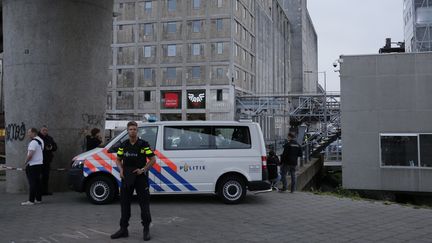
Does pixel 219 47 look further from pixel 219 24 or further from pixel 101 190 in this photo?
pixel 101 190

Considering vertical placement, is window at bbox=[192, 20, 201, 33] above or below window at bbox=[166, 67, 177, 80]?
above

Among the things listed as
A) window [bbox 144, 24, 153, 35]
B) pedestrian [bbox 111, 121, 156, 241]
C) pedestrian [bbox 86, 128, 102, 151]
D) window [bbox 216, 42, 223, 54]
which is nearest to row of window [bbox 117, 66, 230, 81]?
window [bbox 216, 42, 223, 54]

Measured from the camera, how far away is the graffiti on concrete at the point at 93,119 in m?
12.3

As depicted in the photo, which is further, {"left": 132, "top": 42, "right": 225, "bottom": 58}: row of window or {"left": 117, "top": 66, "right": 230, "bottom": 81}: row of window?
{"left": 132, "top": 42, "right": 225, "bottom": 58}: row of window

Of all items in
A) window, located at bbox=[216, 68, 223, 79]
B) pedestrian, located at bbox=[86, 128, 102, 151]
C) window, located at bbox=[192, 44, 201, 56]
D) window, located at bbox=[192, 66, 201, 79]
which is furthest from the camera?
window, located at bbox=[192, 44, 201, 56]

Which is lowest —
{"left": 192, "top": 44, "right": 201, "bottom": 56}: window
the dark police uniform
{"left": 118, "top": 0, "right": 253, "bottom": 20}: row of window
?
the dark police uniform

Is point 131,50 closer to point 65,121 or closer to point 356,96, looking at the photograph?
point 356,96

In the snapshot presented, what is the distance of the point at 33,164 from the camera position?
9.91m

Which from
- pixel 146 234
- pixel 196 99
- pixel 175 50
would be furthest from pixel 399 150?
pixel 175 50

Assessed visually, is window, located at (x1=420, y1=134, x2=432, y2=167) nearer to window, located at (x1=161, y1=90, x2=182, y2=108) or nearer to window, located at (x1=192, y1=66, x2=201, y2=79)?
window, located at (x1=192, y1=66, x2=201, y2=79)

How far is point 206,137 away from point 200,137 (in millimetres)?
135

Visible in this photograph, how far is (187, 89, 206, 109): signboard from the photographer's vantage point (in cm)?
5322

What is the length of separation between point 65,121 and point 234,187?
5.07 metres

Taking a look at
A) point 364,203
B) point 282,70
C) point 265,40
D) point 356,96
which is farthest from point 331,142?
point 282,70
